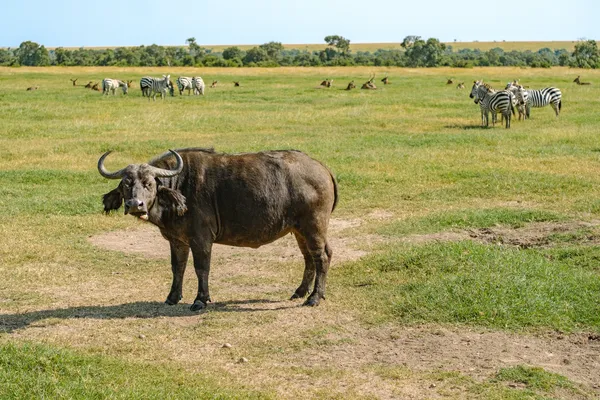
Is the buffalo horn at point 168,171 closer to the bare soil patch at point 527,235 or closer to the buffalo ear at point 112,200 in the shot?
the buffalo ear at point 112,200

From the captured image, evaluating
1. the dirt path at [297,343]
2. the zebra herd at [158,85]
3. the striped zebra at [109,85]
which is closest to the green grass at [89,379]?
the dirt path at [297,343]

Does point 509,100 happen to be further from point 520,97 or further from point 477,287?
point 477,287

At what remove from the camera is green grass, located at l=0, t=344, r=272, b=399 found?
645 cm

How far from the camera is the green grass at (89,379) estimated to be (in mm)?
6445

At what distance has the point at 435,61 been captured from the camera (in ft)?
266

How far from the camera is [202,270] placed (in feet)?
30.5

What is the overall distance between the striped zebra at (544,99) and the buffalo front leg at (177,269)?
24151 mm

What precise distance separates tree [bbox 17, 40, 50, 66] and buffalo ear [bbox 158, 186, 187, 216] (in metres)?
76.5

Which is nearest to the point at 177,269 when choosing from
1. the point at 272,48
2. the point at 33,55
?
the point at 33,55

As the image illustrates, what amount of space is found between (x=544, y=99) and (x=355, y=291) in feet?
79.2

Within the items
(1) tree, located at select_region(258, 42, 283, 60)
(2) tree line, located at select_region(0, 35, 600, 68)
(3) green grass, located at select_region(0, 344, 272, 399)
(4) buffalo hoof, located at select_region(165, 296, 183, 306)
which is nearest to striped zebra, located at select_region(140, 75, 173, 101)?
(2) tree line, located at select_region(0, 35, 600, 68)

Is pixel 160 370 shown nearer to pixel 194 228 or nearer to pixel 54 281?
pixel 194 228

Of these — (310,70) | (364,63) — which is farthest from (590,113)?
(364,63)

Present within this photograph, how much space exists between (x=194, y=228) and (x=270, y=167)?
3.79ft
